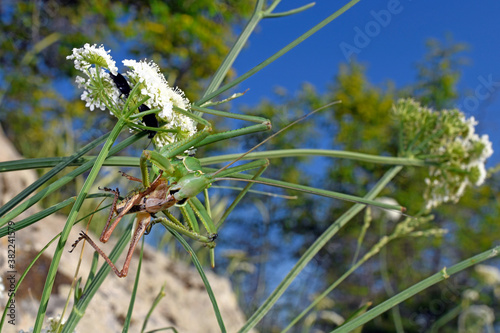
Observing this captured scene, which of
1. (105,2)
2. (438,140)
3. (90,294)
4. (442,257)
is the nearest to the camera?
(90,294)

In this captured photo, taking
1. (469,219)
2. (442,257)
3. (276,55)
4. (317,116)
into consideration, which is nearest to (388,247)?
(442,257)

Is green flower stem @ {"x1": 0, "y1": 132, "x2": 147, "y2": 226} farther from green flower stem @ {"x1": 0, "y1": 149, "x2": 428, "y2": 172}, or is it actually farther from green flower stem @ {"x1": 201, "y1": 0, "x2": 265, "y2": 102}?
green flower stem @ {"x1": 201, "y1": 0, "x2": 265, "y2": 102}

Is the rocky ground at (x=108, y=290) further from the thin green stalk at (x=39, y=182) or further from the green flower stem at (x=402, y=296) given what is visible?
the green flower stem at (x=402, y=296)

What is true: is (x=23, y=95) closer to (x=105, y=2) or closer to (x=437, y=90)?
(x=105, y=2)

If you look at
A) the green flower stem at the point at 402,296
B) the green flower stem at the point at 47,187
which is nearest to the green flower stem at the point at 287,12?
the green flower stem at the point at 47,187

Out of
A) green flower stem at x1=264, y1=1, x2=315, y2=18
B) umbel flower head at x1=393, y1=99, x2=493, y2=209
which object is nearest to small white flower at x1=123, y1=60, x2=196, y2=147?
green flower stem at x1=264, y1=1, x2=315, y2=18

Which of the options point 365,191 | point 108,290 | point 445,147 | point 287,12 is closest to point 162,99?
point 287,12
